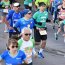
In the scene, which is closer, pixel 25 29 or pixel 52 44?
pixel 25 29

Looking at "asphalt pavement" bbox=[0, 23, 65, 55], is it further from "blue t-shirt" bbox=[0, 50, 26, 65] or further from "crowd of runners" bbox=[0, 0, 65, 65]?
"blue t-shirt" bbox=[0, 50, 26, 65]

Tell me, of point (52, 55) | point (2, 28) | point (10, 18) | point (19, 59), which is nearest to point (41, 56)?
point (52, 55)

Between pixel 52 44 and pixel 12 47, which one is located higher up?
pixel 12 47

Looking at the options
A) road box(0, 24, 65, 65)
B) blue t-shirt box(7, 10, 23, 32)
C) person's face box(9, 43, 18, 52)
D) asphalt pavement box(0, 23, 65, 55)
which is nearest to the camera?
person's face box(9, 43, 18, 52)

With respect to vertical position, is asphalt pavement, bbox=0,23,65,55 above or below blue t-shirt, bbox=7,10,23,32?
below

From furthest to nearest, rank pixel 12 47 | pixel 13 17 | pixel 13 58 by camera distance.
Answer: pixel 13 17
pixel 13 58
pixel 12 47

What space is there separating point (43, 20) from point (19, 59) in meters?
4.87

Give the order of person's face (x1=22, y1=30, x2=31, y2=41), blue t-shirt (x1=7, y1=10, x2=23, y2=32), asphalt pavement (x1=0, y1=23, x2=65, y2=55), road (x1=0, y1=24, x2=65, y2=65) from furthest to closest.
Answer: asphalt pavement (x1=0, y1=23, x2=65, y2=55)
blue t-shirt (x1=7, y1=10, x2=23, y2=32)
road (x1=0, y1=24, x2=65, y2=65)
person's face (x1=22, y1=30, x2=31, y2=41)

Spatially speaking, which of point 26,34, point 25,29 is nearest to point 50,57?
point 25,29

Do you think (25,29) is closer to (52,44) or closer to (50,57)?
(50,57)

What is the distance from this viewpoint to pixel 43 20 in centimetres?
1175

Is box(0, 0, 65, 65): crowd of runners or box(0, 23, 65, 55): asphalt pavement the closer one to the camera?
box(0, 0, 65, 65): crowd of runners

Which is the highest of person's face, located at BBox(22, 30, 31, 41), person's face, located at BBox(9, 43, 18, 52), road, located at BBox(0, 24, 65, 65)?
person's face, located at BBox(22, 30, 31, 41)

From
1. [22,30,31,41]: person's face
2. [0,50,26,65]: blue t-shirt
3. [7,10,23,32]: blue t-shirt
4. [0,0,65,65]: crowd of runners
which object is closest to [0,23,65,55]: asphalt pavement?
[0,0,65,65]: crowd of runners
